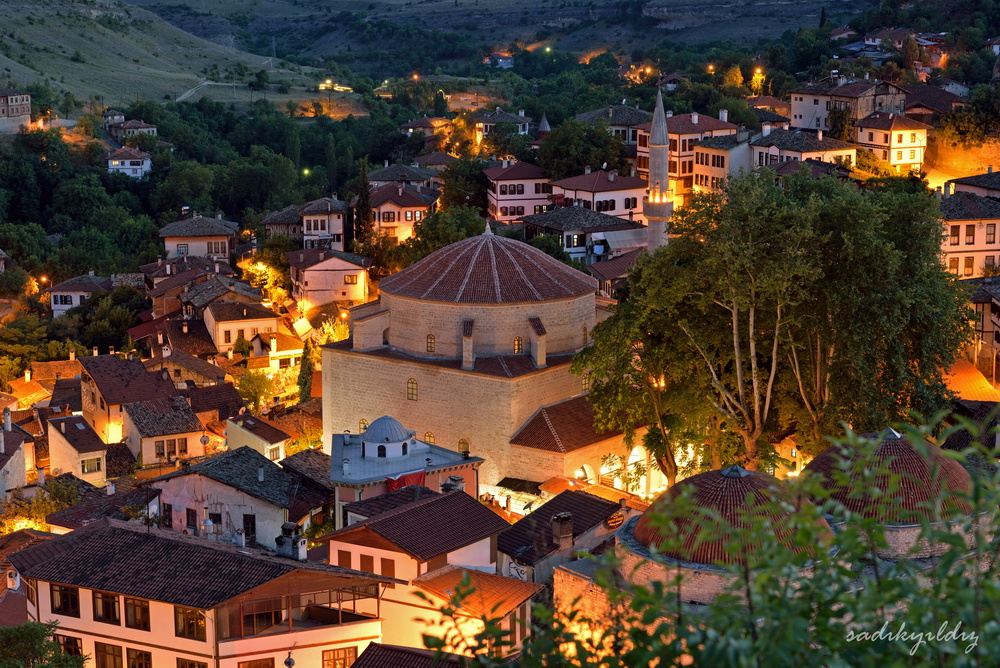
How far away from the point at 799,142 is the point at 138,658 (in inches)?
1687

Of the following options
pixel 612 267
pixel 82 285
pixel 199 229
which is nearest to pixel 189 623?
pixel 612 267

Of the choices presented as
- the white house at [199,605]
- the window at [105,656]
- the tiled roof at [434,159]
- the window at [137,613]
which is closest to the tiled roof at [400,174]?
the tiled roof at [434,159]

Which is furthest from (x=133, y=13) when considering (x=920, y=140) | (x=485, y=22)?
(x=920, y=140)

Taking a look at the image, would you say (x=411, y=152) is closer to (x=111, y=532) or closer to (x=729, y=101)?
(x=729, y=101)

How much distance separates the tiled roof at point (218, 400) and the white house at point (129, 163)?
4470 centimetres

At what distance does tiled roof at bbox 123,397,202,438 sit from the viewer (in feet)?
123

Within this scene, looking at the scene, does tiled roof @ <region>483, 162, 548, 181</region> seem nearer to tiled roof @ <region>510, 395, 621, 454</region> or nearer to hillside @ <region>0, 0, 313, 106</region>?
tiled roof @ <region>510, 395, 621, 454</region>

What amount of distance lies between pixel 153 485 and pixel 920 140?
3874 cm

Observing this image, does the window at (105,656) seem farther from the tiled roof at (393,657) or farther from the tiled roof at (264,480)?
the tiled roof at (264,480)

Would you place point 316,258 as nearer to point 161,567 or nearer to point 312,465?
point 312,465

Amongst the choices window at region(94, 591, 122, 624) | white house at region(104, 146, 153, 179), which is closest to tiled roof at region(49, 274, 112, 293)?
white house at region(104, 146, 153, 179)

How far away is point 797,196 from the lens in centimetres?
3069

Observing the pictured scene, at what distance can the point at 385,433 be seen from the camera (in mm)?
27562

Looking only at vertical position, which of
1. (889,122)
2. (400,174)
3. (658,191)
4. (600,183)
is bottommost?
(400,174)
